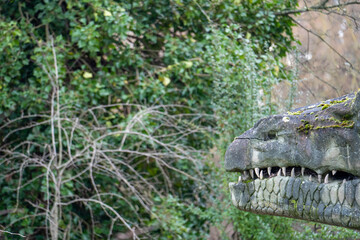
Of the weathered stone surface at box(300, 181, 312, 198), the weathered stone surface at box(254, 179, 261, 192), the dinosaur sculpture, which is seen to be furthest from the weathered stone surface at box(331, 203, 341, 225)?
the weathered stone surface at box(254, 179, 261, 192)

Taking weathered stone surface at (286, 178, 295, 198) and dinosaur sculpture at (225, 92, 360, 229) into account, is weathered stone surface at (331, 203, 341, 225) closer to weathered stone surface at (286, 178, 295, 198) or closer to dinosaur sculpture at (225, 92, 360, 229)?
dinosaur sculpture at (225, 92, 360, 229)

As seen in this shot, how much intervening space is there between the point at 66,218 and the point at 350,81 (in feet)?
9.98

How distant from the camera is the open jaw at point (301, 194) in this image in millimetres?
2020

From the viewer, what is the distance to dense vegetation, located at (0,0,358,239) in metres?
5.36

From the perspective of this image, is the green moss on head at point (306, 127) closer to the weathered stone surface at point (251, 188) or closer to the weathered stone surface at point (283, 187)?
the weathered stone surface at point (283, 187)

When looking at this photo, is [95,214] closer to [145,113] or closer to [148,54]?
[145,113]

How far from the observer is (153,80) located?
5875mm

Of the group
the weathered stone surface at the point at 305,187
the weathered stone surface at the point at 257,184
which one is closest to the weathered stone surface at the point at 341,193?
the weathered stone surface at the point at 305,187

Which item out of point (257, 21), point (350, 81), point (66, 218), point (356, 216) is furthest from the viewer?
point (257, 21)

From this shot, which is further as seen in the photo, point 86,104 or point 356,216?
point 86,104

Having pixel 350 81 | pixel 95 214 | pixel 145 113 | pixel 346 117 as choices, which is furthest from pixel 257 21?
pixel 346 117

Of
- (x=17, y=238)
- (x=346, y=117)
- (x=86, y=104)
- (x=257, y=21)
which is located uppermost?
(x=257, y=21)

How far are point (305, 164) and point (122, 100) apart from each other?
13.4 ft

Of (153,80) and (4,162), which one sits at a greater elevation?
(153,80)
